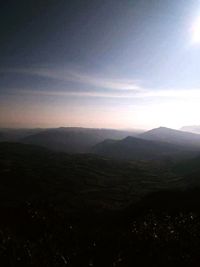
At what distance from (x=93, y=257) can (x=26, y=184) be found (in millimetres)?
152100

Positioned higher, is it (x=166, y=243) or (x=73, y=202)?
(x=166, y=243)

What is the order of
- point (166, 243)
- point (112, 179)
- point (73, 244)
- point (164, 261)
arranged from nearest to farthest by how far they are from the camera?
point (164, 261), point (166, 243), point (73, 244), point (112, 179)

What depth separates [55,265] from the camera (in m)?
14.7

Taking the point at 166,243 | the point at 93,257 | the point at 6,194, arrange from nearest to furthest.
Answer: the point at 93,257 < the point at 166,243 < the point at 6,194

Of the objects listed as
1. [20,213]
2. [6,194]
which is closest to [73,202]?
[6,194]

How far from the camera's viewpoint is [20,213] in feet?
95.1

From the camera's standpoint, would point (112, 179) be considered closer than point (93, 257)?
No

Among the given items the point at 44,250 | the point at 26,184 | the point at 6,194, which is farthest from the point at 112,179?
the point at 44,250

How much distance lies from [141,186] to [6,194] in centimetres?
7821

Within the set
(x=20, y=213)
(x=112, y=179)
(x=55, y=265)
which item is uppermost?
(x=55, y=265)

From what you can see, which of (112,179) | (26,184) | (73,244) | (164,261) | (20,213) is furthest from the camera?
(112,179)

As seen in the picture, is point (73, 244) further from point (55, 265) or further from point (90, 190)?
point (90, 190)

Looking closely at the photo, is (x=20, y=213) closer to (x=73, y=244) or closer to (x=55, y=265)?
(x=73, y=244)

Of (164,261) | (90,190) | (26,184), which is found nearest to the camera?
(164,261)
